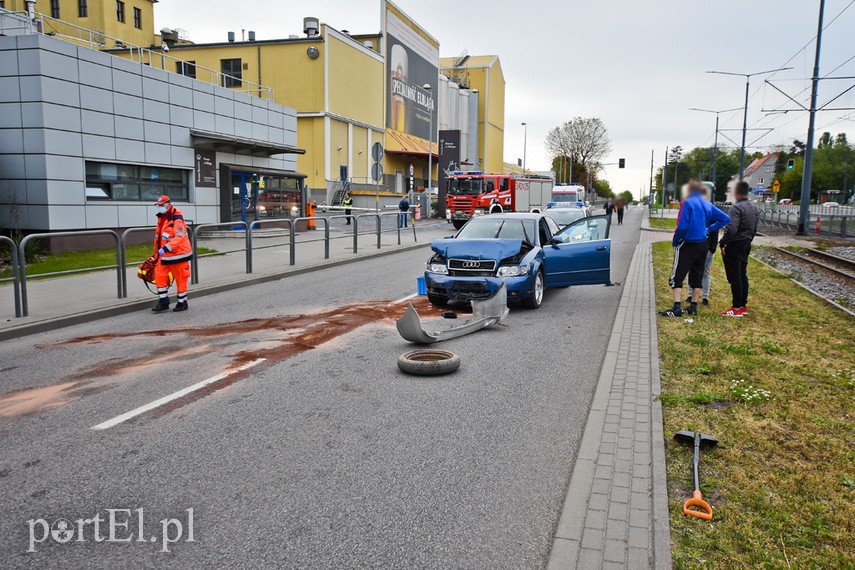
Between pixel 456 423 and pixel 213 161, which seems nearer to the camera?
pixel 456 423

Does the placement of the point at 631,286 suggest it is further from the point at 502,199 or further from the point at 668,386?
the point at 502,199

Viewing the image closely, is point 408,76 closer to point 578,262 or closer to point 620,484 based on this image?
point 578,262

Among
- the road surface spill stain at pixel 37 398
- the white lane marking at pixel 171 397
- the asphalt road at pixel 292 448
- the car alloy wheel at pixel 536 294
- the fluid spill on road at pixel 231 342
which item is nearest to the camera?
the asphalt road at pixel 292 448

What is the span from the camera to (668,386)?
6.10 metres

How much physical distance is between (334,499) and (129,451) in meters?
1.68

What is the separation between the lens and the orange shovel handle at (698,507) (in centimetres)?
355

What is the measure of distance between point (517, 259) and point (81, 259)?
35.8ft

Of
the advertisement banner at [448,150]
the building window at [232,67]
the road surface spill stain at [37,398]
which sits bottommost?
the road surface spill stain at [37,398]

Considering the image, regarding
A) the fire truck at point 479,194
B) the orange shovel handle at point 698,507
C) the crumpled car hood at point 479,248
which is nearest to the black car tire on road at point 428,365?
the orange shovel handle at point 698,507

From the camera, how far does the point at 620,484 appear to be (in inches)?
156

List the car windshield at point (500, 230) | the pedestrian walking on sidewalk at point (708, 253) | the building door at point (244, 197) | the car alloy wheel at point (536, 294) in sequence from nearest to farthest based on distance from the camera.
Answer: the pedestrian walking on sidewalk at point (708, 253) < the car alloy wheel at point (536, 294) < the car windshield at point (500, 230) < the building door at point (244, 197)

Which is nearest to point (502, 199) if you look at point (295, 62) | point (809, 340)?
point (295, 62)

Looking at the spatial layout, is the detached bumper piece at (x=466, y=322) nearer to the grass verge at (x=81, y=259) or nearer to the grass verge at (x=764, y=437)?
the grass verge at (x=764, y=437)

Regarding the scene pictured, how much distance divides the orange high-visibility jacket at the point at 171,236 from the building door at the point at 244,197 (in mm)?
15111
